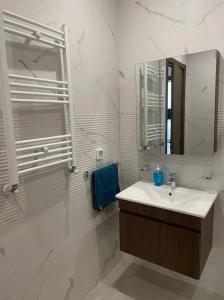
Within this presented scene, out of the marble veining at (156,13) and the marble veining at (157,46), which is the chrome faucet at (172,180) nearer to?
the marble veining at (157,46)

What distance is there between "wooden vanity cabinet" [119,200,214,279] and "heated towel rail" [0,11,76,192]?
0.64 m

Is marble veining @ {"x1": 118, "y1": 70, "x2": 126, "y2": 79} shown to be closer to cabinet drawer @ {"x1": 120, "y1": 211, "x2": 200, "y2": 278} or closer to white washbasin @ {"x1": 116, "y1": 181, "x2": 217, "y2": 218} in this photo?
white washbasin @ {"x1": 116, "y1": 181, "x2": 217, "y2": 218}

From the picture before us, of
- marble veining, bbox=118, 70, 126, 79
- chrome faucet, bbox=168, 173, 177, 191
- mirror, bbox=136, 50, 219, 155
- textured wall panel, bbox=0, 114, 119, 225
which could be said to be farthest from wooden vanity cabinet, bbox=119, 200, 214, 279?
marble veining, bbox=118, 70, 126, 79

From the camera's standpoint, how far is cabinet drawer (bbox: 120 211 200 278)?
152 cm

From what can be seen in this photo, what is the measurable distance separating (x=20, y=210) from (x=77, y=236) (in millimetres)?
616

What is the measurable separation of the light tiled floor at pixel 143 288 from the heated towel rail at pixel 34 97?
4.01ft

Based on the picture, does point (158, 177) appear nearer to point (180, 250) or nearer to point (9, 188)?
point (180, 250)

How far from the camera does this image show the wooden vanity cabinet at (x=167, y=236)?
151cm

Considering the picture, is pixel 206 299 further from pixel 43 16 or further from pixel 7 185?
pixel 43 16

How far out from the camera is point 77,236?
1782mm

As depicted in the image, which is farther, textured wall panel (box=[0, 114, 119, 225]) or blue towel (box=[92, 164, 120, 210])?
blue towel (box=[92, 164, 120, 210])

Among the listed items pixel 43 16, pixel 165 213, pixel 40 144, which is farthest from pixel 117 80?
pixel 165 213

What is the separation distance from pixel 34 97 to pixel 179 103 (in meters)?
1.11

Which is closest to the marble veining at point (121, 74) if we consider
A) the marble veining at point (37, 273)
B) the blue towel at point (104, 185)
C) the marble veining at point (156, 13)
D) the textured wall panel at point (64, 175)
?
the textured wall panel at point (64, 175)
